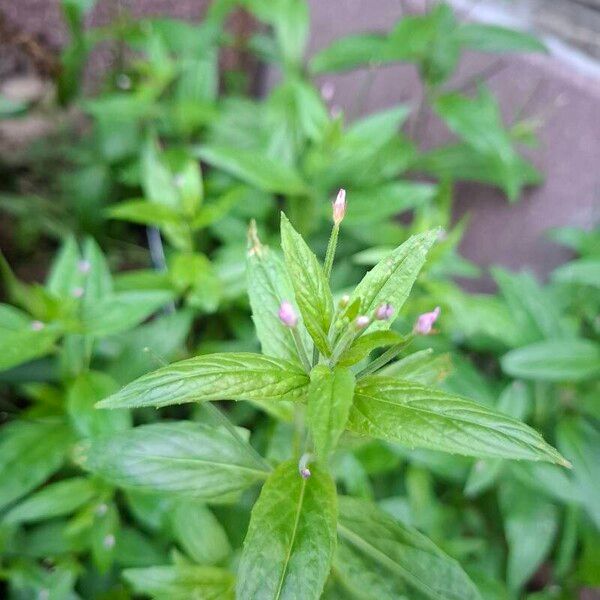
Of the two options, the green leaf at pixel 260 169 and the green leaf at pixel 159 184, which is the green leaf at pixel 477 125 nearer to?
the green leaf at pixel 260 169

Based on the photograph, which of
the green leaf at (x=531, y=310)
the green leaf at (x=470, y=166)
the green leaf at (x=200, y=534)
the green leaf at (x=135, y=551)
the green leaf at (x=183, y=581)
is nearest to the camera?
the green leaf at (x=183, y=581)

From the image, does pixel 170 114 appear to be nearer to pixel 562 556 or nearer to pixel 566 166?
pixel 566 166

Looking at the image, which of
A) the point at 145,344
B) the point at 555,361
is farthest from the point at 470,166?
the point at 145,344

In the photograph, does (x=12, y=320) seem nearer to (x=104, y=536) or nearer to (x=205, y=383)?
(x=104, y=536)

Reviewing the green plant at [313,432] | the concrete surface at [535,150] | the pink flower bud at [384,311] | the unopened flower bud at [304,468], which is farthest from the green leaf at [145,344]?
the concrete surface at [535,150]

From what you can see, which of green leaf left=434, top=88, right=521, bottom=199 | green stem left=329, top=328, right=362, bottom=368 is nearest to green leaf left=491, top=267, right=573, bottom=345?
green leaf left=434, top=88, right=521, bottom=199

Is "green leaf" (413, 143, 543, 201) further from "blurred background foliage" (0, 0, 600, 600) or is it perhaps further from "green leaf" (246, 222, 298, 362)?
"green leaf" (246, 222, 298, 362)
